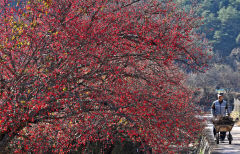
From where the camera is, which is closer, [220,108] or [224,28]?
[220,108]

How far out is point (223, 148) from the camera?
1490 centimetres

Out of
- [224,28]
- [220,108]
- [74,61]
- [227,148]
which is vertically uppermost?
[224,28]

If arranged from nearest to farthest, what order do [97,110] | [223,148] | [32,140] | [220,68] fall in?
[97,110] → [32,140] → [223,148] → [220,68]

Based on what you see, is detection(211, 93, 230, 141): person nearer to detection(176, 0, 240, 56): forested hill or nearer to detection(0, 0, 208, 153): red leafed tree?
detection(0, 0, 208, 153): red leafed tree

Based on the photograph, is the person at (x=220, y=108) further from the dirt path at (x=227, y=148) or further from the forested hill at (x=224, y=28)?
the forested hill at (x=224, y=28)

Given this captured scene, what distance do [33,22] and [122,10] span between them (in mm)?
2583

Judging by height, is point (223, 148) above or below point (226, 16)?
below

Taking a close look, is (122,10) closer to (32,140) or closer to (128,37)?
(128,37)

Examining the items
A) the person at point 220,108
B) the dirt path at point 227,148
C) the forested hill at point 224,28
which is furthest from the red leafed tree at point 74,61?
the forested hill at point 224,28

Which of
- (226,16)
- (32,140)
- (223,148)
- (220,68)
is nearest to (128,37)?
(32,140)

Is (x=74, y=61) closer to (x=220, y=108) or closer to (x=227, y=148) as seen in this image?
(x=227, y=148)

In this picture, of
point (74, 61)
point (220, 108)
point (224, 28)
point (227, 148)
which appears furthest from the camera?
point (224, 28)

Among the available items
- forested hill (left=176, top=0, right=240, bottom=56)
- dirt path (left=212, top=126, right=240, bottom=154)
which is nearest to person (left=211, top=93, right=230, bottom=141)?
dirt path (left=212, top=126, right=240, bottom=154)

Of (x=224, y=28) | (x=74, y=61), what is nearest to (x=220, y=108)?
(x=74, y=61)
